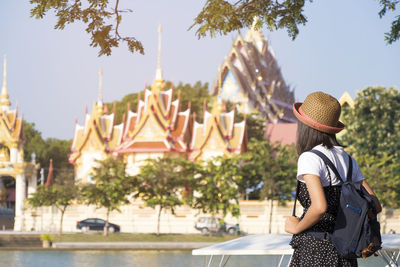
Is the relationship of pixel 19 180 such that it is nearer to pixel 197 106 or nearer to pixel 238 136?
pixel 238 136

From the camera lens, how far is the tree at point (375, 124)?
35.2 meters

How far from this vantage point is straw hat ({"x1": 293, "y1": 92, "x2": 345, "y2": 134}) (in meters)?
3.00

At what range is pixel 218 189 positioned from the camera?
2825 centimetres

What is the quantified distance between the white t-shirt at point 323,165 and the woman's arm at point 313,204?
0.10 ft

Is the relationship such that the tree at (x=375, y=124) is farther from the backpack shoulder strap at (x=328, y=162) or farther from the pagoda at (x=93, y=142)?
the backpack shoulder strap at (x=328, y=162)

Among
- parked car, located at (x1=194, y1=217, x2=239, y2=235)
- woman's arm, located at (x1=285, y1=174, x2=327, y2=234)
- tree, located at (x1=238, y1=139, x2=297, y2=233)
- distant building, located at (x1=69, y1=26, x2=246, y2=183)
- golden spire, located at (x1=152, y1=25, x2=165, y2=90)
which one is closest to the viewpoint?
woman's arm, located at (x1=285, y1=174, x2=327, y2=234)

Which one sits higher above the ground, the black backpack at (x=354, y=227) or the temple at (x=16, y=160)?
the temple at (x=16, y=160)

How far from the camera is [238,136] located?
114ft

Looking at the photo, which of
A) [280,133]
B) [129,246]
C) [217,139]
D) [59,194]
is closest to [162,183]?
[59,194]

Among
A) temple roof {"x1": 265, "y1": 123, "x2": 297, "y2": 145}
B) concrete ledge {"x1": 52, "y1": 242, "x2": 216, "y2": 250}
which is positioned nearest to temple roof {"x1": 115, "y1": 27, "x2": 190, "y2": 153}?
temple roof {"x1": 265, "y1": 123, "x2": 297, "y2": 145}

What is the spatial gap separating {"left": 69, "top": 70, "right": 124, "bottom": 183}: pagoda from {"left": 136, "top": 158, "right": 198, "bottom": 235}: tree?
723 cm

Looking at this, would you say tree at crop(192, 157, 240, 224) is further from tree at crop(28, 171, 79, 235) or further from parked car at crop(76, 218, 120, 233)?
tree at crop(28, 171, 79, 235)

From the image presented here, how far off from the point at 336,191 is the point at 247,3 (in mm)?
4290

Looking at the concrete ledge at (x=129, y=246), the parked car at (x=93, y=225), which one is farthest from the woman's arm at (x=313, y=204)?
the parked car at (x=93, y=225)
